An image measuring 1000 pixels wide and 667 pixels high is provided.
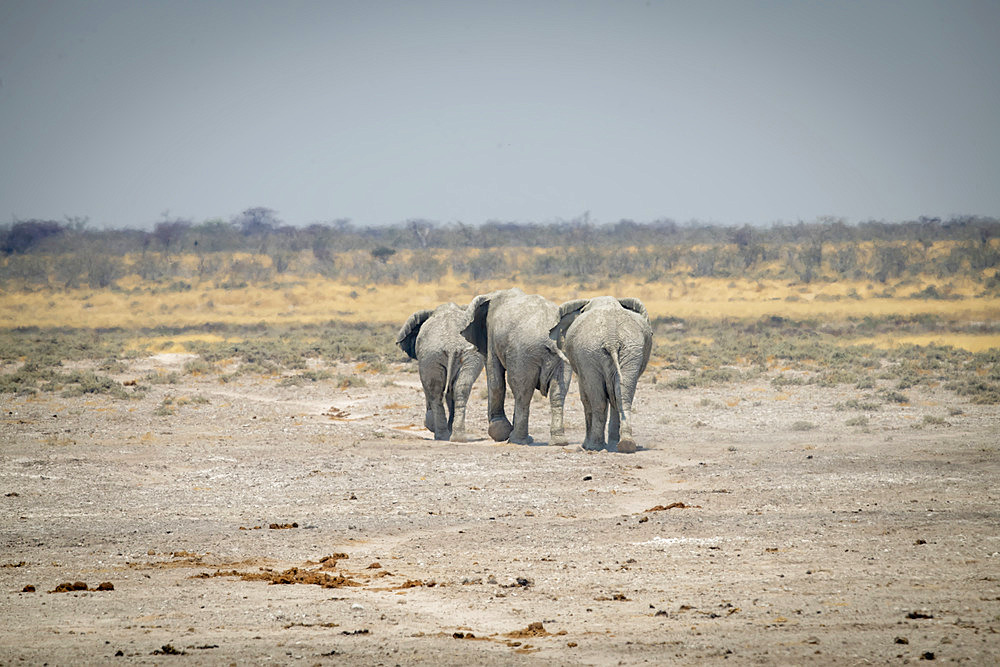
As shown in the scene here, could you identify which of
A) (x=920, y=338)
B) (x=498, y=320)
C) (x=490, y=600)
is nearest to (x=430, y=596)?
(x=490, y=600)

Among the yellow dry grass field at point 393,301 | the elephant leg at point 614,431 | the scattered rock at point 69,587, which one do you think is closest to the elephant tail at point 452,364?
the elephant leg at point 614,431

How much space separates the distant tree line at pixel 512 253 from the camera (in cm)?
7100

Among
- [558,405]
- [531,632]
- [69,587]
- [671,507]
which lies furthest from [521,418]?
[531,632]

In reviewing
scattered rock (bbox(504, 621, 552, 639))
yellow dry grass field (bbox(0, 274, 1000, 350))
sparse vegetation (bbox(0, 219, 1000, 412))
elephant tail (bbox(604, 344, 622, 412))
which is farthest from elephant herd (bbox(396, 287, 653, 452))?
yellow dry grass field (bbox(0, 274, 1000, 350))

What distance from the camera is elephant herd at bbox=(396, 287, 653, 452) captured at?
16.7 m

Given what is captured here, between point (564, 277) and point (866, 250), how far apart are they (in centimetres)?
2142

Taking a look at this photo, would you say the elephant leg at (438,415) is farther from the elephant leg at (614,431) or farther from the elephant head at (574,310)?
the elephant leg at (614,431)

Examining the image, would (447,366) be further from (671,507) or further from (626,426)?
(671,507)

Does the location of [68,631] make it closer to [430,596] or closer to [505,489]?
[430,596]

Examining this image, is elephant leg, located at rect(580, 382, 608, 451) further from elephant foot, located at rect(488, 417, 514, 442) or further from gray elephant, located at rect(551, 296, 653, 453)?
elephant foot, located at rect(488, 417, 514, 442)

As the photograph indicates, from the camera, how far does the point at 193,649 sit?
7191 millimetres

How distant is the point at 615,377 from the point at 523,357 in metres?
1.83

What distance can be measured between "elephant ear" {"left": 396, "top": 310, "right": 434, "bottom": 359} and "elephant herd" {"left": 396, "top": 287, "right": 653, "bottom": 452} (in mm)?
26

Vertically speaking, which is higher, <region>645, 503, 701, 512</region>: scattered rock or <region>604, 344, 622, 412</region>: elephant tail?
<region>604, 344, 622, 412</region>: elephant tail
